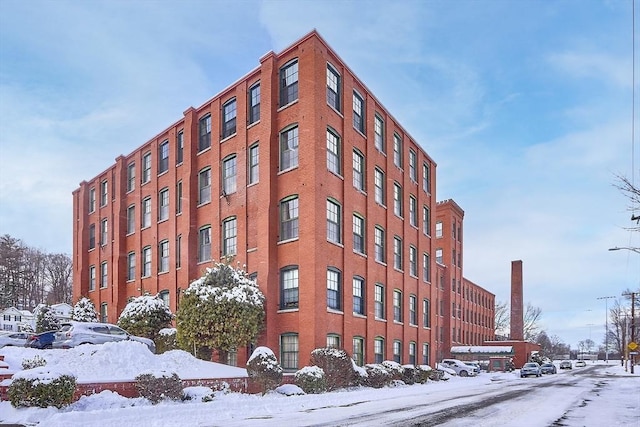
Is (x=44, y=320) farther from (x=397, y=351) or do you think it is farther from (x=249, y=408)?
(x=249, y=408)

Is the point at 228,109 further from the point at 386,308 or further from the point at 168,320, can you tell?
the point at 386,308

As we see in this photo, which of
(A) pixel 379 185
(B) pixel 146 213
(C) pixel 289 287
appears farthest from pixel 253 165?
(B) pixel 146 213

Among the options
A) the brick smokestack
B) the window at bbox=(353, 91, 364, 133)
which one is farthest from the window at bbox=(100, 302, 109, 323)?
the brick smokestack

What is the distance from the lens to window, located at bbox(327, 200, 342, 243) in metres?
28.2

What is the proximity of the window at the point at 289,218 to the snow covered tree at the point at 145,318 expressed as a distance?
33.0 ft

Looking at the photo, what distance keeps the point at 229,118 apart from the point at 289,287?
38.5ft

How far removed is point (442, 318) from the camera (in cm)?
6738

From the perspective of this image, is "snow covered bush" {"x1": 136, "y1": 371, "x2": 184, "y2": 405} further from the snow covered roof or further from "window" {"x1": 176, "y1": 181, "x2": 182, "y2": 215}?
the snow covered roof

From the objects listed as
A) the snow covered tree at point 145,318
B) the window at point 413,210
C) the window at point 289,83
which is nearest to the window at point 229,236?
the snow covered tree at point 145,318

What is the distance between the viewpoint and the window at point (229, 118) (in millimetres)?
32562

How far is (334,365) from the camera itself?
23.9 meters

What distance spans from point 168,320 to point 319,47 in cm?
1837

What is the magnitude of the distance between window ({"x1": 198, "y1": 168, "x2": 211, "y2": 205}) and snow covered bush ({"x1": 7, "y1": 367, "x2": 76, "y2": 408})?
833 inches

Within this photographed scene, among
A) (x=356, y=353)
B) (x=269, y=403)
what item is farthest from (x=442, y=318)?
(x=269, y=403)
